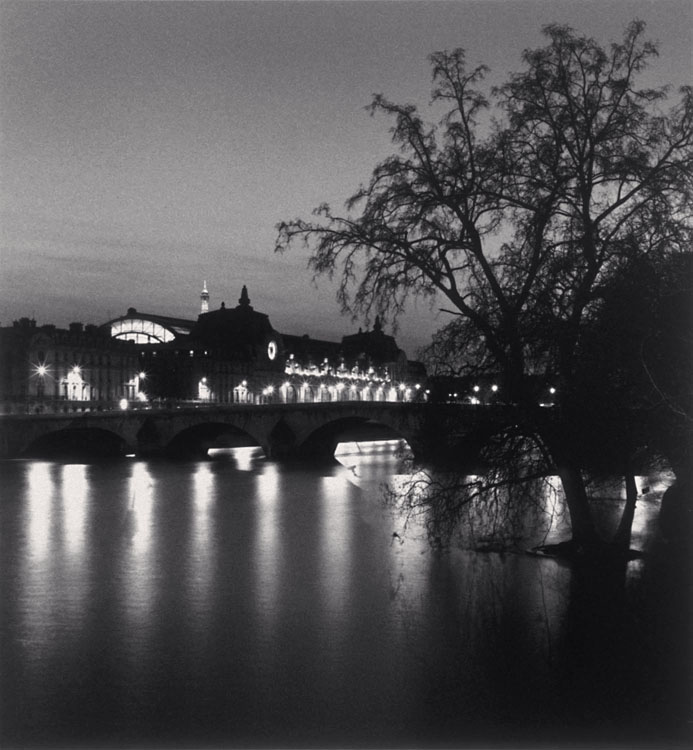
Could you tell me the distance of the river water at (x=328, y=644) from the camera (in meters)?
11.2

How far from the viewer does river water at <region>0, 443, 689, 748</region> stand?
11.2 metres

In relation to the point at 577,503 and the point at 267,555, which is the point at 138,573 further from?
the point at 577,503

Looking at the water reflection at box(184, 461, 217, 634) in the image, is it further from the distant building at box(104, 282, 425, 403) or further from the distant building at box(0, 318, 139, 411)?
the distant building at box(104, 282, 425, 403)

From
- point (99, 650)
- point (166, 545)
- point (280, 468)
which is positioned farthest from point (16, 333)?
point (99, 650)

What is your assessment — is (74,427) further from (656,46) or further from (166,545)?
(656,46)

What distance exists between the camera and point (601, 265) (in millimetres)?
14422

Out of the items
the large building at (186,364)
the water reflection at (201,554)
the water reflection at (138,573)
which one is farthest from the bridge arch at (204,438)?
the water reflection at (138,573)

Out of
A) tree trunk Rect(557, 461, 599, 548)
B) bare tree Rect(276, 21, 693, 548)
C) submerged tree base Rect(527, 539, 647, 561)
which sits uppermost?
bare tree Rect(276, 21, 693, 548)

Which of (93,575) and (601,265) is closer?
(601,265)

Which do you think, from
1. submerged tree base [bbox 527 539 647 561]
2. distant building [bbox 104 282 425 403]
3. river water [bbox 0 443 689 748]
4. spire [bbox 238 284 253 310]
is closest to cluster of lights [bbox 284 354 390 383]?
distant building [bbox 104 282 425 403]

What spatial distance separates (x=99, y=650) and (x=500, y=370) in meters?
6.97

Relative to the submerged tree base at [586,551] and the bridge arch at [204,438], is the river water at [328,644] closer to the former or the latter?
the submerged tree base at [586,551]

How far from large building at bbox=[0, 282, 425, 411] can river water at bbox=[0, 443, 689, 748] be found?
45.5m

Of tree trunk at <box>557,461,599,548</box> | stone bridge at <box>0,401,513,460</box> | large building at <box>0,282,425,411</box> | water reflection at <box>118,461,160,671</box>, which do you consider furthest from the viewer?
large building at <box>0,282,425,411</box>
